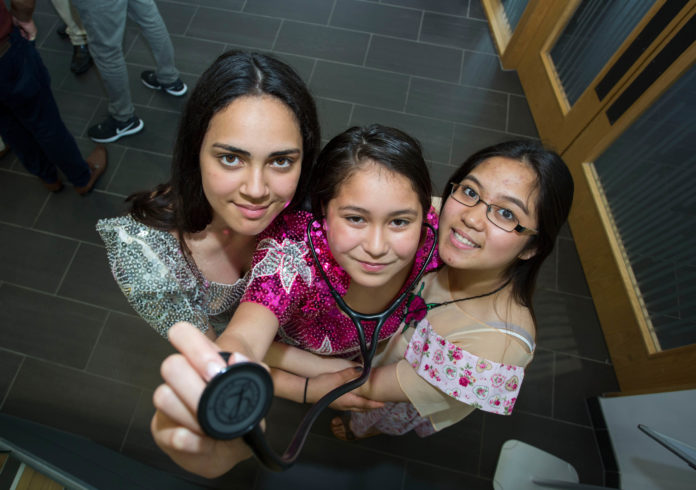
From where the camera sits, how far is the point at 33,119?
194 cm

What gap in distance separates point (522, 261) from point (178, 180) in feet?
3.12

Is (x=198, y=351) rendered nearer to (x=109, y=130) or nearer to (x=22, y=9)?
(x=22, y=9)

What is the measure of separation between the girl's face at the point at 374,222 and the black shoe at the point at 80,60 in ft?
9.00

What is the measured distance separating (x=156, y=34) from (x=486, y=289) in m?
2.33

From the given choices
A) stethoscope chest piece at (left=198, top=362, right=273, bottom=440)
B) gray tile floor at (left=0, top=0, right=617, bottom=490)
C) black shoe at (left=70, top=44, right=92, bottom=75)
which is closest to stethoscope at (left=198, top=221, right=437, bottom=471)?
stethoscope chest piece at (left=198, top=362, right=273, bottom=440)

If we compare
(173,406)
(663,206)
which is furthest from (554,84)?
(173,406)

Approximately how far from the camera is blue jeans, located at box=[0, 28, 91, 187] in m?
1.72

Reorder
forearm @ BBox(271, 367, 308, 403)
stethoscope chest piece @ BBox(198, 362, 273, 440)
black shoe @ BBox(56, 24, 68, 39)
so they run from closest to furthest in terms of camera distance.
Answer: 1. stethoscope chest piece @ BBox(198, 362, 273, 440)
2. forearm @ BBox(271, 367, 308, 403)
3. black shoe @ BBox(56, 24, 68, 39)

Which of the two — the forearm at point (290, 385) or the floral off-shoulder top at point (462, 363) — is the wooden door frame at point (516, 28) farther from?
the forearm at point (290, 385)

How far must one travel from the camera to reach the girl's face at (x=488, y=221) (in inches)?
42.4

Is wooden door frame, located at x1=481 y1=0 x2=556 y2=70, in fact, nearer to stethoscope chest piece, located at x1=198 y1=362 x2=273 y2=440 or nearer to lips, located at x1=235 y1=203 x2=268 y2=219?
lips, located at x1=235 y1=203 x2=268 y2=219

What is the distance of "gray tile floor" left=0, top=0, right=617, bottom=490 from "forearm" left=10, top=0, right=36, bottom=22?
870 millimetres

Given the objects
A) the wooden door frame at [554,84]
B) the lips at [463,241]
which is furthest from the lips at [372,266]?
the wooden door frame at [554,84]

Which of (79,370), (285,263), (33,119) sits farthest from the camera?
(79,370)
